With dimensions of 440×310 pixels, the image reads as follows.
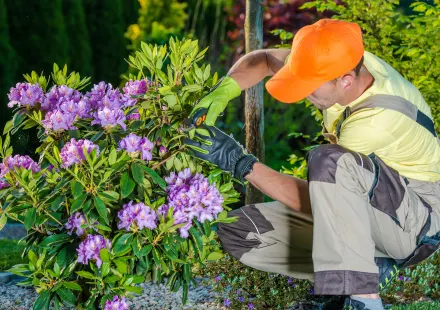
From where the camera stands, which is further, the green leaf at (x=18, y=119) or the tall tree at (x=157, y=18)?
the tall tree at (x=157, y=18)

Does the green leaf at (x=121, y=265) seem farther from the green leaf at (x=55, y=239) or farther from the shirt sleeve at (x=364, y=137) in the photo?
the shirt sleeve at (x=364, y=137)

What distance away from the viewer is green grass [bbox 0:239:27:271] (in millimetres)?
4707

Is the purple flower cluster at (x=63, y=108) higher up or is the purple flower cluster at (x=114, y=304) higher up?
the purple flower cluster at (x=63, y=108)

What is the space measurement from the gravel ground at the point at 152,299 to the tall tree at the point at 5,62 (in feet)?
9.58

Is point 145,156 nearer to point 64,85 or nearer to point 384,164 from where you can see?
point 64,85

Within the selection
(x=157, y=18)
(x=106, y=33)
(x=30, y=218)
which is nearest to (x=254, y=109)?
(x=30, y=218)

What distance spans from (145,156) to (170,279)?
544mm

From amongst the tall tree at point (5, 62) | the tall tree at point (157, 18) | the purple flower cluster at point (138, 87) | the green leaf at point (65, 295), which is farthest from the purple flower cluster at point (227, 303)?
the tall tree at point (157, 18)

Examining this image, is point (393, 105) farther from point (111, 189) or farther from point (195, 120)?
point (111, 189)

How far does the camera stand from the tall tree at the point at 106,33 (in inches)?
295

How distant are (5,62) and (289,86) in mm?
4112

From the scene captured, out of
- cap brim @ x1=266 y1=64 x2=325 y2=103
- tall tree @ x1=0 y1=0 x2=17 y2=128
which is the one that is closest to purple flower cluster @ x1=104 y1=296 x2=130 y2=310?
cap brim @ x1=266 y1=64 x2=325 y2=103

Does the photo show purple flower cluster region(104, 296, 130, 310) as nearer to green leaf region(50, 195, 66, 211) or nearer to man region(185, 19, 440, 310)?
Answer: green leaf region(50, 195, 66, 211)

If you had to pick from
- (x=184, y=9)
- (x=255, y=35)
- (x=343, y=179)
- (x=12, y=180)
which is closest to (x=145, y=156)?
(x=12, y=180)
